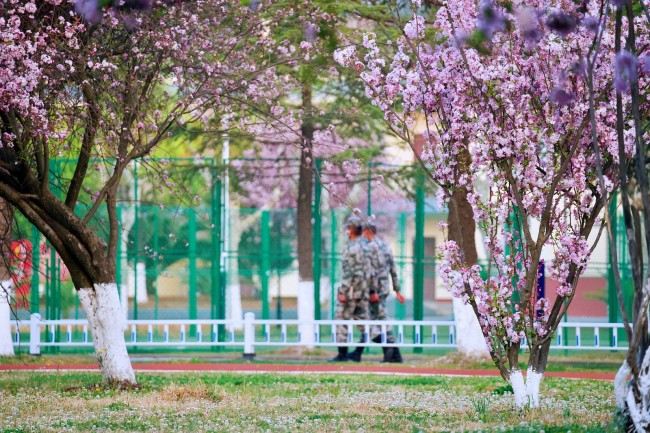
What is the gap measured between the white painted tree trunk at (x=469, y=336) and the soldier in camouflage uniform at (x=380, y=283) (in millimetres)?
950

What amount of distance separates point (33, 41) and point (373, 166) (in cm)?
1003

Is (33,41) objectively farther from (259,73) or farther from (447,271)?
(447,271)

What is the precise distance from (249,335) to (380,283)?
2422mm

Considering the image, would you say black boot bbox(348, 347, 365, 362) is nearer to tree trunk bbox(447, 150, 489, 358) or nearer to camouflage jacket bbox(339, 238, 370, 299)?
camouflage jacket bbox(339, 238, 370, 299)

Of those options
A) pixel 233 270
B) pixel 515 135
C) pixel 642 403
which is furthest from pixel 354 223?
pixel 642 403

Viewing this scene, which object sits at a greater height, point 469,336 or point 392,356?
point 469,336

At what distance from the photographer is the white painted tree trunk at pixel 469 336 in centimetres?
1773

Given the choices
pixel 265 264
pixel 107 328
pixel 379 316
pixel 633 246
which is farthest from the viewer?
pixel 265 264

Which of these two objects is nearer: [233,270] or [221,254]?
[221,254]

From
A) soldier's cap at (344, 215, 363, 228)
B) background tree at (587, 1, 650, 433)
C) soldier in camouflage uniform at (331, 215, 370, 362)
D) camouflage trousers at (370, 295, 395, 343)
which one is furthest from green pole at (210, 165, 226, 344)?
background tree at (587, 1, 650, 433)

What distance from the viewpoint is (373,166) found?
66.6 feet

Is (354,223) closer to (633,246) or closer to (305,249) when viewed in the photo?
(305,249)

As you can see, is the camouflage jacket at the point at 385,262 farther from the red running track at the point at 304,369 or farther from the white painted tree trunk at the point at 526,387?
the white painted tree trunk at the point at 526,387

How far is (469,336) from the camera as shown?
58.4 ft
